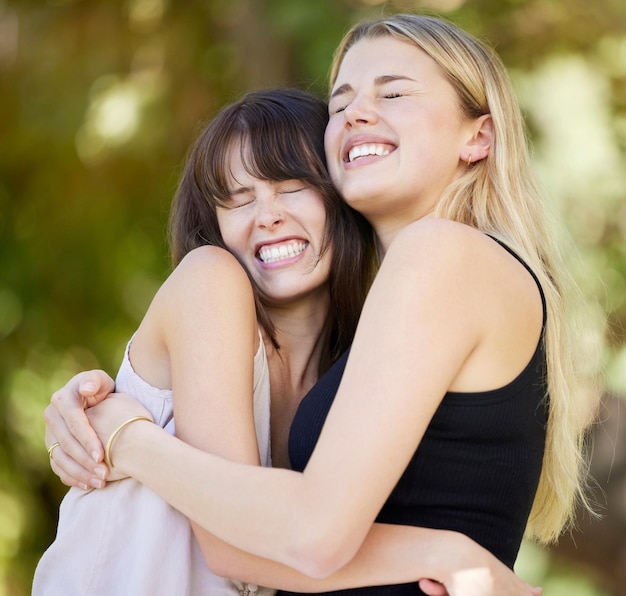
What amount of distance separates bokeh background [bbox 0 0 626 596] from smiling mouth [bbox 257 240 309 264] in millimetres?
1255

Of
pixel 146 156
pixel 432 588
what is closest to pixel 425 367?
pixel 432 588

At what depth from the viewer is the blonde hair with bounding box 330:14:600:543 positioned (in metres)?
2.33

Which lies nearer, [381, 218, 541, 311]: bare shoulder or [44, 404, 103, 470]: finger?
[381, 218, 541, 311]: bare shoulder

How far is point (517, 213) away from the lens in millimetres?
2420

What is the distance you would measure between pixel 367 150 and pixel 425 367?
806mm

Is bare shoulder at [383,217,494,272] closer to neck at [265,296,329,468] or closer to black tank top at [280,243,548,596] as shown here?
black tank top at [280,243,548,596]

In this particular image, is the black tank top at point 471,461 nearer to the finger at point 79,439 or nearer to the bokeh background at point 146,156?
the finger at point 79,439

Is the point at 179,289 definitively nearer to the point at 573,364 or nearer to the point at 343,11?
the point at 573,364

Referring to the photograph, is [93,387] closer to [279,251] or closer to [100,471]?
[100,471]

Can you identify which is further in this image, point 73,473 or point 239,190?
point 239,190

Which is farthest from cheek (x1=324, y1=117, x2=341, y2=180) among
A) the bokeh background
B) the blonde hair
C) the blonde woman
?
the bokeh background

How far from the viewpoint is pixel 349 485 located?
6.11ft

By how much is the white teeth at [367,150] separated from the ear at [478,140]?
21 cm

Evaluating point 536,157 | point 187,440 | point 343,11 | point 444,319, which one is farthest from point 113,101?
point 444,319
